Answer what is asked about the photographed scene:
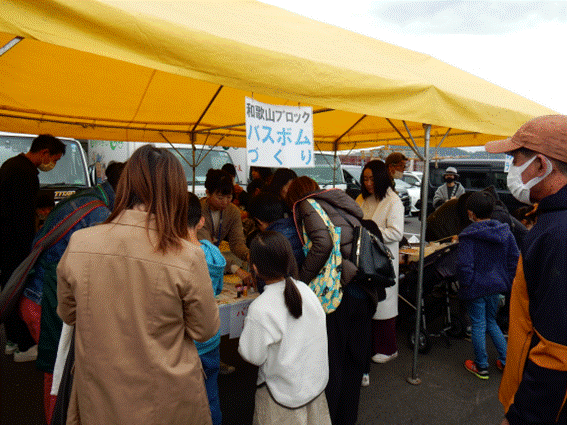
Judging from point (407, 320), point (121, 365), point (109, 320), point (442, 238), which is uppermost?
point (109, 320)

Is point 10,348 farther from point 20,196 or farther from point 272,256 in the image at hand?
point 272,256

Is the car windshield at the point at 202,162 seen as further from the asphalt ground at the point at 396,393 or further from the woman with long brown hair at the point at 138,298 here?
the woman with long brown hair at the point at 138,298

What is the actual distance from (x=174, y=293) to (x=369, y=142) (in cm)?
624

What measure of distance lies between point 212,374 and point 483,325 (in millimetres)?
2610

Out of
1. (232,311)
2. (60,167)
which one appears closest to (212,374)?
(232,311)

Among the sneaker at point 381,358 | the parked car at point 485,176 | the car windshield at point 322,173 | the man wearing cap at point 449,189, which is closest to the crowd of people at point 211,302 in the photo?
the sneaker at point 381,358

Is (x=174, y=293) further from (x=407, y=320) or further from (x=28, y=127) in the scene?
(x=28, y=127)

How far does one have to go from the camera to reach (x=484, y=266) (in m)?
3.42

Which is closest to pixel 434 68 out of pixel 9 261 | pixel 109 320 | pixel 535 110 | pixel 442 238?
pixel 535 110

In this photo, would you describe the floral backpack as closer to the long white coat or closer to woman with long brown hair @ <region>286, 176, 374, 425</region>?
woman with long brown hair @ <region>286, 176, 374, 425</region>

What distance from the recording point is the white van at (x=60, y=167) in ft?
19.8

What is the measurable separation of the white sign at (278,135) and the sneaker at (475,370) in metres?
2.63

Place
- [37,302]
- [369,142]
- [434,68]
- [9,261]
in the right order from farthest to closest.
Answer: [369,142] → [434,68] → [9,261] → [37,302]

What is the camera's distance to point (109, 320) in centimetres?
128
